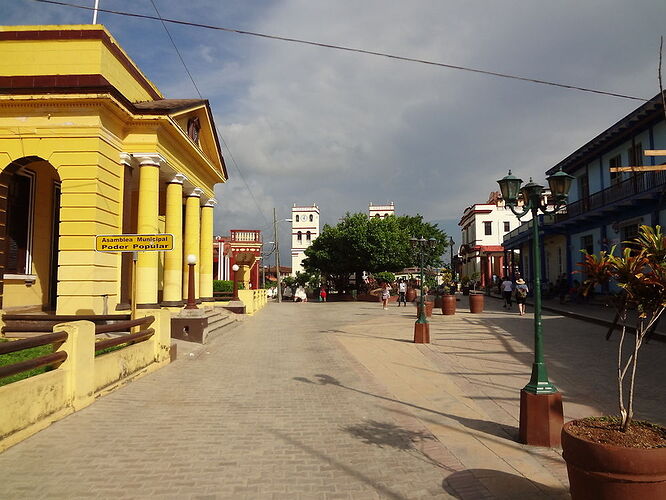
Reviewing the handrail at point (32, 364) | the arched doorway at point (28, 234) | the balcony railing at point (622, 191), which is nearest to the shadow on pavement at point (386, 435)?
the handrail at point (32, 364)

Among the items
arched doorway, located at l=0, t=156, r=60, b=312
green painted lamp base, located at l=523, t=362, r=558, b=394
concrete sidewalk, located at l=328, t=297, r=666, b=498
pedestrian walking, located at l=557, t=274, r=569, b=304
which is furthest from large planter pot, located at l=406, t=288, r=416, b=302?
green painted lamp base, located at l=523, t=362, r=558, b=394

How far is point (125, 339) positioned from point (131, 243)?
6.62 feet


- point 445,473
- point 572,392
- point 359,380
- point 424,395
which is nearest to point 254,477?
point 445,473

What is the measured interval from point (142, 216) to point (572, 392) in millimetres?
11610

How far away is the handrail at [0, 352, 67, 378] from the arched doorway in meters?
8.17

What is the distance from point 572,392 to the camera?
22.8 ft

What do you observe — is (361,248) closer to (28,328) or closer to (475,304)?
(475,304)

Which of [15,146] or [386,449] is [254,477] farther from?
[15,146]

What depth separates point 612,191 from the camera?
800 inches

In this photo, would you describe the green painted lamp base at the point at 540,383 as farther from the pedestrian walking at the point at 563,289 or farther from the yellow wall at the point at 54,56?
the pedestrian walking at the point at 563,289

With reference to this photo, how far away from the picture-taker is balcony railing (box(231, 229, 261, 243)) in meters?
45.5

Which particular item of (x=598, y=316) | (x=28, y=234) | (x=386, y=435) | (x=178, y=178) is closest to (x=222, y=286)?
(x=178, y=178)

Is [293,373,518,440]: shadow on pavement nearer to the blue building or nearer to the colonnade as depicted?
the colonnade

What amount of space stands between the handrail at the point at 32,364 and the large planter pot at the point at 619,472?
5123 mm
